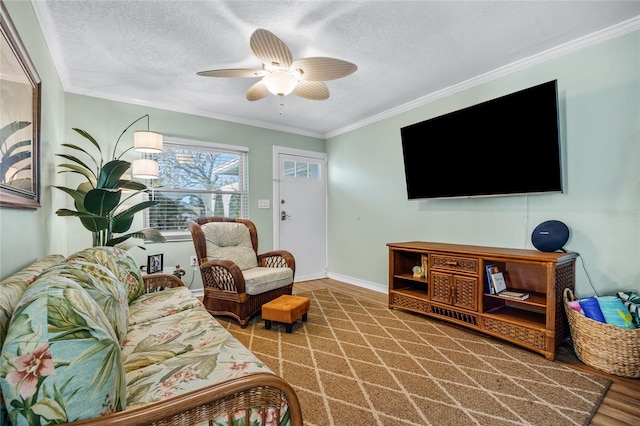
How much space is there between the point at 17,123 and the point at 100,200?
0.67m

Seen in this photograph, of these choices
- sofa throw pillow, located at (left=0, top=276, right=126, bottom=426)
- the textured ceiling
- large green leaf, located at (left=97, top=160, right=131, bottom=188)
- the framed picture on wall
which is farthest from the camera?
large green leaf, located at (left=97, top=160, right=131, bottom=188)

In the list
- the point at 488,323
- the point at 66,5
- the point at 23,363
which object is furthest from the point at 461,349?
the point at 66,5

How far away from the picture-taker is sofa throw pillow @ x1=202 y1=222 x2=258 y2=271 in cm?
321

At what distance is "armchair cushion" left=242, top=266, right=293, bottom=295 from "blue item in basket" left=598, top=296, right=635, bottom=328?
2515 mm

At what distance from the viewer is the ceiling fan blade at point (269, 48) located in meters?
1.71

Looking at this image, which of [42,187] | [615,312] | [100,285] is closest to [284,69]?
[100,285]

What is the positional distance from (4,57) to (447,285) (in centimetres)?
320

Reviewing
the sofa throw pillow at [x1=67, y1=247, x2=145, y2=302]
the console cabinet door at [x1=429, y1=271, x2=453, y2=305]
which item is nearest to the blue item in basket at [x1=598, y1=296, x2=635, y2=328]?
the console cabinet door at [x1=429, y1=271, x2=453, y2=305]

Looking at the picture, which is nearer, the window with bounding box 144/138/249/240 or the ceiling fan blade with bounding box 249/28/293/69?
the ceiling fan blade with bounding box 249/28/293/69

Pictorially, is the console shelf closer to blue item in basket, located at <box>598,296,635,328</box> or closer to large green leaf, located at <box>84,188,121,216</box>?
blue item in basket, located at <box>598,296,635,328</box>

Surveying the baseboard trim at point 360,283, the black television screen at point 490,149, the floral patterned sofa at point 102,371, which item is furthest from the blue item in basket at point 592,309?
the floral patterned sofa at point 102,371

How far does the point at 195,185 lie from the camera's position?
3.81 metres

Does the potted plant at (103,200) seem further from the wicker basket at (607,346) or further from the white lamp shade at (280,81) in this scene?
the wicker basket at (607,346)

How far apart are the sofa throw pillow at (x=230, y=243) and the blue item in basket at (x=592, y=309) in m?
2.91
